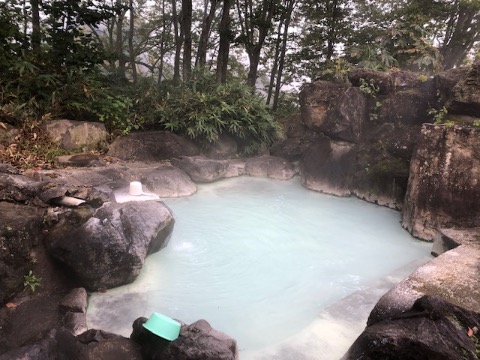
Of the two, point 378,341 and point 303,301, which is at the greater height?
point 378,341

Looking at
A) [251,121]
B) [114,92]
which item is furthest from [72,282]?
[251,121]

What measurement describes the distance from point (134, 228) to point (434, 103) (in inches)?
261

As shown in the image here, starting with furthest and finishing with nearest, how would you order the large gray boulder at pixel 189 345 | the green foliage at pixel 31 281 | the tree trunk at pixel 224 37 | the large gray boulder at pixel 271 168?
the tree trunk at pixel 224 37
the large gray boulder at pixel 271 168
the green foliage at pixel 31 281
the large gray boulder at pixel 189 345

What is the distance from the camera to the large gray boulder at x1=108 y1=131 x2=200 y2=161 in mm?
7211

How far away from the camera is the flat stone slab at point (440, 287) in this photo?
109 inches

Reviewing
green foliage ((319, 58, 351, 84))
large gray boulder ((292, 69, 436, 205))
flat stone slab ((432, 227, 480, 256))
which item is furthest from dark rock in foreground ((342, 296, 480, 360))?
green foliage ((319, 58, 351, 84))

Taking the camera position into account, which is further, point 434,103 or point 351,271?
point 434,103

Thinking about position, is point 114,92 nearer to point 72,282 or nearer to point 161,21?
point 72,282

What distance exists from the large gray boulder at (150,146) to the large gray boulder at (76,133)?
1.14ft

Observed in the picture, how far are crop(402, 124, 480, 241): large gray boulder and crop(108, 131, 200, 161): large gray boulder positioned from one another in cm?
510

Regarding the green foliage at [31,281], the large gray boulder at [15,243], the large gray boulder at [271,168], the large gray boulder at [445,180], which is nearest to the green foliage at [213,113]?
the large gray boulder at [271,168]

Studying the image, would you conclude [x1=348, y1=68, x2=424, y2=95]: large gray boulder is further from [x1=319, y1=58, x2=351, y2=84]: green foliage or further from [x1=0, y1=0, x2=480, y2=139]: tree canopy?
[x1=0, y1=0, x2=480, y2=139]: tree canopy

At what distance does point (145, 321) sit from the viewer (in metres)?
2.77

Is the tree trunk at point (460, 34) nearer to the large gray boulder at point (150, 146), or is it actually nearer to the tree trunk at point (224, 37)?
the tree trunk at point (224, 37)
